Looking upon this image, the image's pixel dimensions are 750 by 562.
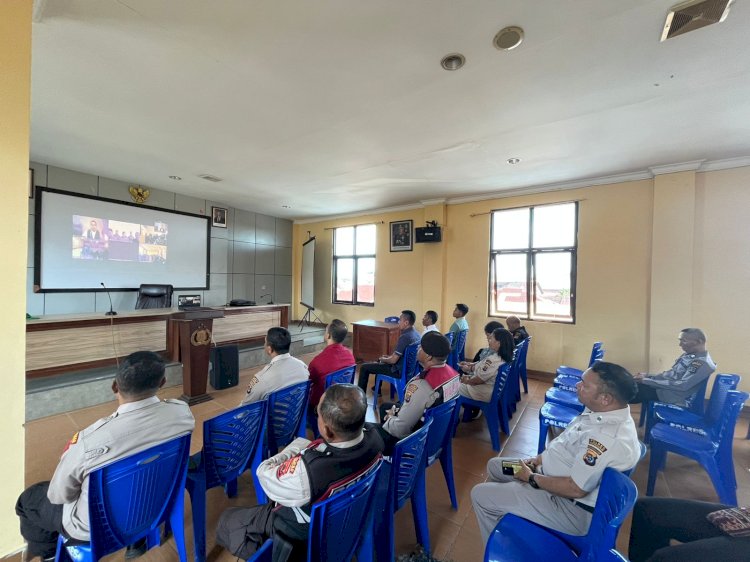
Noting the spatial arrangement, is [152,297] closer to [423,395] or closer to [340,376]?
[340,376]

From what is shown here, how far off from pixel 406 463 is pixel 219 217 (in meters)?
6.86

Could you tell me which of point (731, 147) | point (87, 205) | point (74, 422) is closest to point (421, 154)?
point (731, 147)

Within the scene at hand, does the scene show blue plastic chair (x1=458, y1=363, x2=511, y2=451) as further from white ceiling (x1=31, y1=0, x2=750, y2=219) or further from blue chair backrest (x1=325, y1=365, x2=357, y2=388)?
white ceiling (x1=31, y1=0, x2=750, y2=219)

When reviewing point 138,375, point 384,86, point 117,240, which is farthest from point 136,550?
point 117,240

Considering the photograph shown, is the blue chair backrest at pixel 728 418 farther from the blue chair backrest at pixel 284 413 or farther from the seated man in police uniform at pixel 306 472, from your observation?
the blue chair backrest at pixel 284 413

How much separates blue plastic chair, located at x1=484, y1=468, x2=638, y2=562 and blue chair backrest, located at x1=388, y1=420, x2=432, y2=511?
1.36ft

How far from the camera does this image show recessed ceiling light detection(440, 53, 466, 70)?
2.16 meters

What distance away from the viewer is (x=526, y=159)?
398 cm

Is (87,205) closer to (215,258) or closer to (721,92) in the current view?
(215,258)

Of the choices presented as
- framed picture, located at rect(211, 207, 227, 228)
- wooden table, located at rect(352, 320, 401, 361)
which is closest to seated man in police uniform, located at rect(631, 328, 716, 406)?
wooden table, located at rect(352, 320, 401, 361)

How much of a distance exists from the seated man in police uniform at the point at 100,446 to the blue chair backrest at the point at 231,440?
170 millimetres

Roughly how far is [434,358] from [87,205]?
6.16 meters

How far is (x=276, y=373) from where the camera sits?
2.10 meters

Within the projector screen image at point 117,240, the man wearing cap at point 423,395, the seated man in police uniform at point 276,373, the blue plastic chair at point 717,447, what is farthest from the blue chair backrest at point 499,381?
the projector screen image at point 117,240
